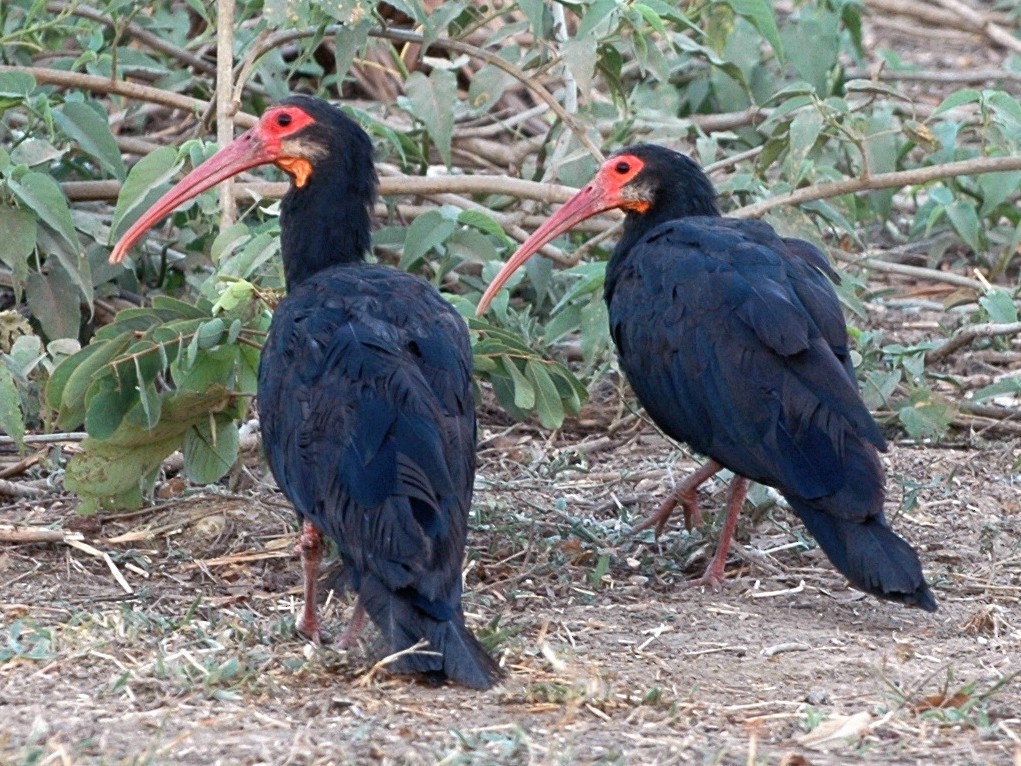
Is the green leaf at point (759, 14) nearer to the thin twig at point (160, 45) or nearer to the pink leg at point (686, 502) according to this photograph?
the pink leg at point (686, 502)

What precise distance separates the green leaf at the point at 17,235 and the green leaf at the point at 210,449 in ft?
3.29

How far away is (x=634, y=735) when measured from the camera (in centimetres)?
390

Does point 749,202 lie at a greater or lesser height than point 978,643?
greater

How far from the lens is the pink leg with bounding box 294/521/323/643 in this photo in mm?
4641

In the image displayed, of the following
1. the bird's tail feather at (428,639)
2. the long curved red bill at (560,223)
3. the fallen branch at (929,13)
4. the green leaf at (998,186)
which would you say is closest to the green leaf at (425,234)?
the long curved red bill at (560,223)

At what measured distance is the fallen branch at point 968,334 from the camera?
6617mm

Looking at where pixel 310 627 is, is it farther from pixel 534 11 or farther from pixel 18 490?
pixel 534 11

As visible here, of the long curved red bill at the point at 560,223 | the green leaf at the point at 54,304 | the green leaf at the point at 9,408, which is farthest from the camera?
the green leaf at the point at 54,304

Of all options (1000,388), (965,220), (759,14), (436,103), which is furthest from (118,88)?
(965,220)

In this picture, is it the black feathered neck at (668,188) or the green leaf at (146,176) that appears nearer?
the green leaf at (146,176)

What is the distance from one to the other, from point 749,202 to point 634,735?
12.9ft

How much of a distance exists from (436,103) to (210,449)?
2067mm

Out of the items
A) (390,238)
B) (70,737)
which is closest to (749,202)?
(390,238)

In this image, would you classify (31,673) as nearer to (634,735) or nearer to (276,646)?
(276,646)
